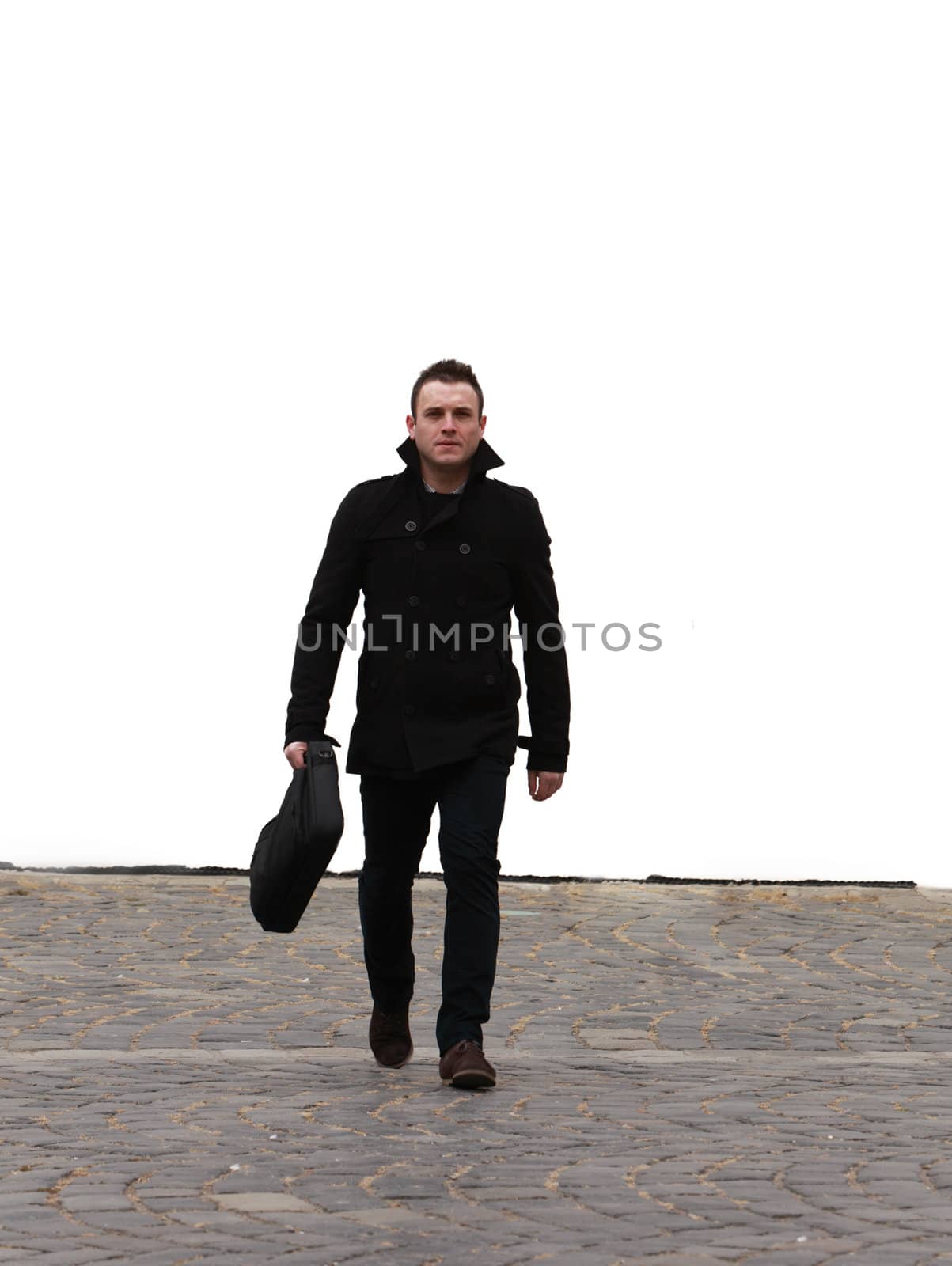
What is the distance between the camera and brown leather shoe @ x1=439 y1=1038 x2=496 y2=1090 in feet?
20.9

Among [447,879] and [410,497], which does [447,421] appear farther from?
[447,879]

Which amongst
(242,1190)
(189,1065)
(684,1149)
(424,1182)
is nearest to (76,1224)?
(242,1190)

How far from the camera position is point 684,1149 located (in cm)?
555

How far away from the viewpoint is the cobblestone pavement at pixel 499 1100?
4672mm

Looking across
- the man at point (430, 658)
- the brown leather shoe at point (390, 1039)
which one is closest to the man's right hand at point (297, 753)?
the man at point (430, 658)

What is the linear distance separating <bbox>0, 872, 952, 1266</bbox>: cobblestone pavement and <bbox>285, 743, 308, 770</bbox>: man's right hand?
0.92m

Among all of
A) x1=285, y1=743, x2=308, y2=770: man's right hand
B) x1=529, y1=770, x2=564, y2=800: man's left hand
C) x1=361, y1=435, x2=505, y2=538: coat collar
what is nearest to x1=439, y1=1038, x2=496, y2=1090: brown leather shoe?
x1=529, y1=770, x2=564, y2=800: man's left hand

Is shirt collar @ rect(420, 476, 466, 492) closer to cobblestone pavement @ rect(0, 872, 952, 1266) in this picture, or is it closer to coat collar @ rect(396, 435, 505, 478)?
coat collar @ rect(396, 435, 505, 478)

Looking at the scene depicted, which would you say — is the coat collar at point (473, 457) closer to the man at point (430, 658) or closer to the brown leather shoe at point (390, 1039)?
the man at point (430, 658)

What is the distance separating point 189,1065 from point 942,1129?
2.28 metres

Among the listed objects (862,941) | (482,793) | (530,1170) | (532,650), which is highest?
(532,650)

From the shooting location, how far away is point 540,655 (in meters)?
6.88

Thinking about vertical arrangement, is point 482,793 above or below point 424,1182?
above

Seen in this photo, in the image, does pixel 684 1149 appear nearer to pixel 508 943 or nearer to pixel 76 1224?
pixel 76 1224
